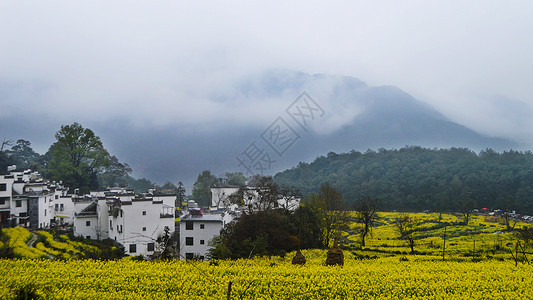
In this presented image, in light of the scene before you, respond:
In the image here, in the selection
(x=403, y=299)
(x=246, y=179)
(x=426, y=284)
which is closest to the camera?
(x=403, y=299)

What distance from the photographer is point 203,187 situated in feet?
194

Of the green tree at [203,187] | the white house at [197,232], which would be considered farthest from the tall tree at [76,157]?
the white house at [197,232]

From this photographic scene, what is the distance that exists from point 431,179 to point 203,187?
1306 inches

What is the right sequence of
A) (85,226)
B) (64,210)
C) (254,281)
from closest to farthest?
(254,281) → (85,226) → (64,210)

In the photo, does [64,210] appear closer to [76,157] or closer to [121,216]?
[76,157]

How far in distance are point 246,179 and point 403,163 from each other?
2695 centimetres

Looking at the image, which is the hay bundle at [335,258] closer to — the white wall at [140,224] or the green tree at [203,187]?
the white wall at [140,224]

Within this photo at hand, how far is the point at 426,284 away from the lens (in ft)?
40.5

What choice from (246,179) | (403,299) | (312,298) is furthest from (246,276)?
(246,179)

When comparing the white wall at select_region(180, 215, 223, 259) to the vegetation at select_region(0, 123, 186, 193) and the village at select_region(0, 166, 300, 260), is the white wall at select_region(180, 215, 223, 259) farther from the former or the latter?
the vegetation at select_region(0, 123, 186, 193)

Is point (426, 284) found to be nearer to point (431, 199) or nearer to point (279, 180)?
point (431, 199)

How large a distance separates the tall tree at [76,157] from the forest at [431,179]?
108 feet

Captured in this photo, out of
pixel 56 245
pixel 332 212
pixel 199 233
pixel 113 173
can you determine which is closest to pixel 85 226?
pixel 56 245

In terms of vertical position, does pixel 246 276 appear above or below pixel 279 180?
below
